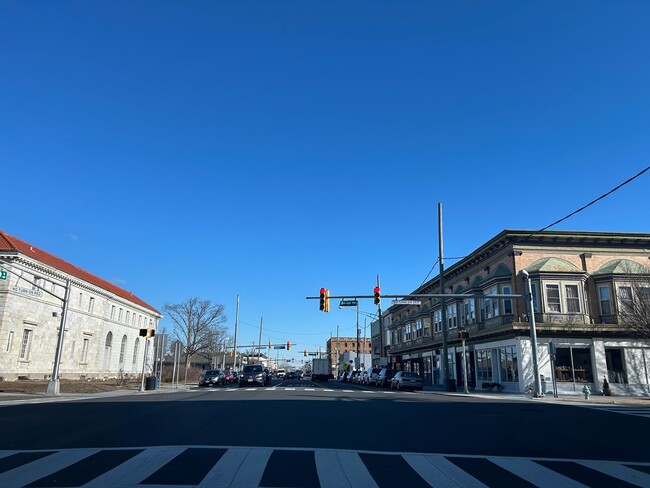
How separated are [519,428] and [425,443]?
4.26m

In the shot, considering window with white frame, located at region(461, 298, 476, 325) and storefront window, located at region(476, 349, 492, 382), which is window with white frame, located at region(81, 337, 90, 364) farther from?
storefront window, located at region(476, 349, 492, 382)

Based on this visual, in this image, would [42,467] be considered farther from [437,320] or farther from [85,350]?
[85,350]

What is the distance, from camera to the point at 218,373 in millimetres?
48906

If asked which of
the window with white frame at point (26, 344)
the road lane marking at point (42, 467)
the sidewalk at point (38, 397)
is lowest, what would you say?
the road lane marking at point (42, 467)

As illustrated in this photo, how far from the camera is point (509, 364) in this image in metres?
35.5

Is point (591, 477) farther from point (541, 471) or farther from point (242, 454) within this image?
point (242, 454)

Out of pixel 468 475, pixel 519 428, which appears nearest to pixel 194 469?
Answer: pixel 468 475

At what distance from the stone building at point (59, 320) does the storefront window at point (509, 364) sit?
28287mm

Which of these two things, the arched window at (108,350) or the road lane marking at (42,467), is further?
the arched window at (108,350)

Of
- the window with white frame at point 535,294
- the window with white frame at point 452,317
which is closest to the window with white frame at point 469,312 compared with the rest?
the window with white frame at point 452,317

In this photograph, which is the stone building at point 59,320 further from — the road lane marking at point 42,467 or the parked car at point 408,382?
the parked car at point 408,382

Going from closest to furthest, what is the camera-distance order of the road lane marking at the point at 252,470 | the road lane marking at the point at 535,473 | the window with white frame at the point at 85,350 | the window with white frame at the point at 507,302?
1. the road lane marking at the point at 252,470
2. the road lane marking at the point at 535,473
3. the window with white frame at the point at 507,302
4. the window with white frame at the point at 85,350

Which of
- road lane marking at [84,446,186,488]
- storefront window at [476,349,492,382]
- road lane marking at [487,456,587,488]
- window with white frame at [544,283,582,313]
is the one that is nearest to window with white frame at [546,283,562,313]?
window with white frame at [544,283,582,313]

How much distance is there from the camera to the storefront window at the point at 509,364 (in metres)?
34.6
